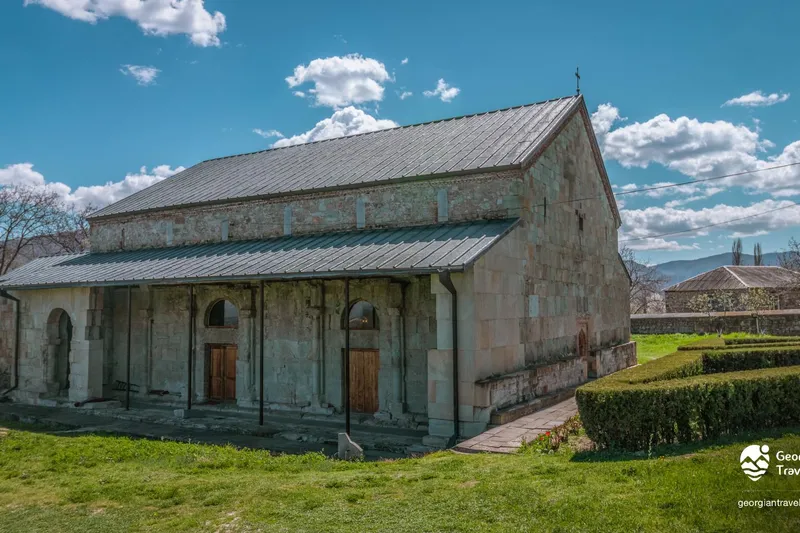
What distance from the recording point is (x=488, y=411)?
37.0ft

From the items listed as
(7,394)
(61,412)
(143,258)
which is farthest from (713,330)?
(7,394)

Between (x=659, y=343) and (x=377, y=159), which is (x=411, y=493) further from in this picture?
(x=659, y=343)

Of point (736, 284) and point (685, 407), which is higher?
point (736, 284)

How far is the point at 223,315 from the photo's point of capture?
17906 mm

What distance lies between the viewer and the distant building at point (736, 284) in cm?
4075

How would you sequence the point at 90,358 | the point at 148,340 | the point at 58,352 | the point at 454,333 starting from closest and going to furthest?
1. the point at 454,333
2. the point at 90,358
3. the point at 148,340
4. the point at 58,352

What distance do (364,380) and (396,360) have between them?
149 cm

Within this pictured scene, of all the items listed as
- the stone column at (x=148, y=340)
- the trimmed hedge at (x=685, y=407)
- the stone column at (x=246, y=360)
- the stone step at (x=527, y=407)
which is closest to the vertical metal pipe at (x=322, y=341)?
the stone column at (x=246, y=360)

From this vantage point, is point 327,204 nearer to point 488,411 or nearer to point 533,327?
point 533,327

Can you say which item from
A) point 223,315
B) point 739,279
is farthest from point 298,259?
point 739,279

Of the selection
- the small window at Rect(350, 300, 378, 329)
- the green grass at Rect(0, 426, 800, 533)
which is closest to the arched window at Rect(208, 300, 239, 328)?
the small window at Rect(350, 300, 378, 329)

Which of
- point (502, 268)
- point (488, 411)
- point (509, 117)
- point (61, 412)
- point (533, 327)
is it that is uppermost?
point (509, 117)

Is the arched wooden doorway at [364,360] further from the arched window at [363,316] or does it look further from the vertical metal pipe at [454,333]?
the vertical metal pipe at [454,333]

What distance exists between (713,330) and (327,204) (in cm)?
2334
